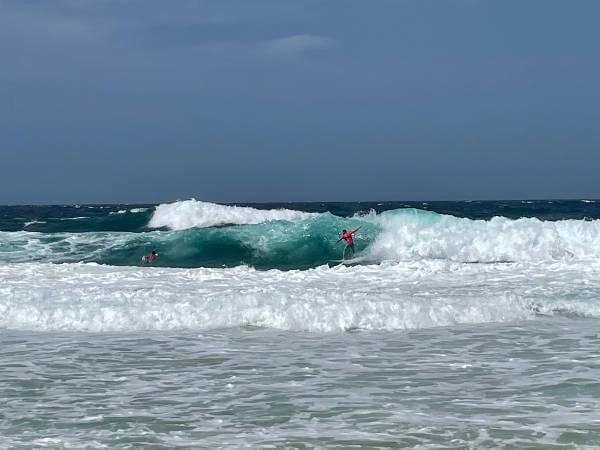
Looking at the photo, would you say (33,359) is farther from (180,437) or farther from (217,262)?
(217,262)

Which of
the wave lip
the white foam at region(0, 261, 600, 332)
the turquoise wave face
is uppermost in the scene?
the wave lip

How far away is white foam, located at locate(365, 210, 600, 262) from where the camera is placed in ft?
74.0

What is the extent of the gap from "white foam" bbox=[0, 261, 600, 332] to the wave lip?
768 inches

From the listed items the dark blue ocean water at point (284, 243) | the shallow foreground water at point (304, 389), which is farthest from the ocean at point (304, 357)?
the dark blue ocean water at point (284, 243)

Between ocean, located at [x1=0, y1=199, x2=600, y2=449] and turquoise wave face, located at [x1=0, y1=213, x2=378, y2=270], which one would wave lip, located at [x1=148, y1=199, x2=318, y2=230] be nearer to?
turquoise wave face, located at [x1=0, y1=213, x2=378, y2=270]

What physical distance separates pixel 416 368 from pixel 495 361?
944 millimetres

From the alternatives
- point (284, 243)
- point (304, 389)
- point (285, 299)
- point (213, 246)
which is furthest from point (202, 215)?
point (304, 389)

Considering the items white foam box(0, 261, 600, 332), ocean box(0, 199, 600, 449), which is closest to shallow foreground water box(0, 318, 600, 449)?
ocean box(0, 199, 600, 449)

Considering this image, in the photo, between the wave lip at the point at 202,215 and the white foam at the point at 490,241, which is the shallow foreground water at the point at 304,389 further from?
the wave lip at the point at 202,215

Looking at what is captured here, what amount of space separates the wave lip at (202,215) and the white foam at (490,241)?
12610 mm

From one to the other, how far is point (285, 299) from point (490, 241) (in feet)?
41.2

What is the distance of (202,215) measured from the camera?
3744cm

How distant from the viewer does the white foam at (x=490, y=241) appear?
22.6 meters

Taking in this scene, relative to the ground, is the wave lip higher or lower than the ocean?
higher
